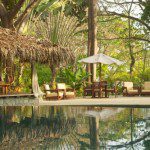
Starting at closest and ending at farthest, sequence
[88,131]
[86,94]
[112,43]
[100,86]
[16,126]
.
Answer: [88,131]
[16,126]
[100,86]
[86,94]
[112,43]

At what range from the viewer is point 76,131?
9.83 metres

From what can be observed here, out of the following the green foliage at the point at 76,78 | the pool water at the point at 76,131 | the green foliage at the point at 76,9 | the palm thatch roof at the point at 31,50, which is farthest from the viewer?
the green foliage at the point at 76,9

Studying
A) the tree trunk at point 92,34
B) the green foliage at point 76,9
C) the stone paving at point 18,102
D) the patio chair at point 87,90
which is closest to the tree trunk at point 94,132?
the stone paving at point 18,102

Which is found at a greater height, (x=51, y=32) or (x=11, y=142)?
(x=51, y=32)

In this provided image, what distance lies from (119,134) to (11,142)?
8.59ft

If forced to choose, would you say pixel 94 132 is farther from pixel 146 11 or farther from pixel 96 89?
pixel 146 11

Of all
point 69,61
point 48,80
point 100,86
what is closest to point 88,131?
point 69,61

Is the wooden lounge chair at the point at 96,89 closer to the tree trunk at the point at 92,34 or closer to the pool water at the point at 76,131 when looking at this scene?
the tree trunk at the point at 92,34

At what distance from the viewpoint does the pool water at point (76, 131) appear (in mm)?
7785

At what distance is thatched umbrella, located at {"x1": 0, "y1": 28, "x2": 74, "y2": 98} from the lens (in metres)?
15.4

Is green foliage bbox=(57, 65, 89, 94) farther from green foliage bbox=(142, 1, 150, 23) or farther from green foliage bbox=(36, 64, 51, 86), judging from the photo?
green foliage bbox=(142, 1, 150, 23)

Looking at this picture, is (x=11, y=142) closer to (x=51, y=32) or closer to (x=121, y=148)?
(x=121, y=148)

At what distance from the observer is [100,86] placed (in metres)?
21.7

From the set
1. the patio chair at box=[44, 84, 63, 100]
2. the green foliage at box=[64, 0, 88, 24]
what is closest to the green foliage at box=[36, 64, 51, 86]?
Answer: the green foliage at box=[64, 0, 88, 24]
